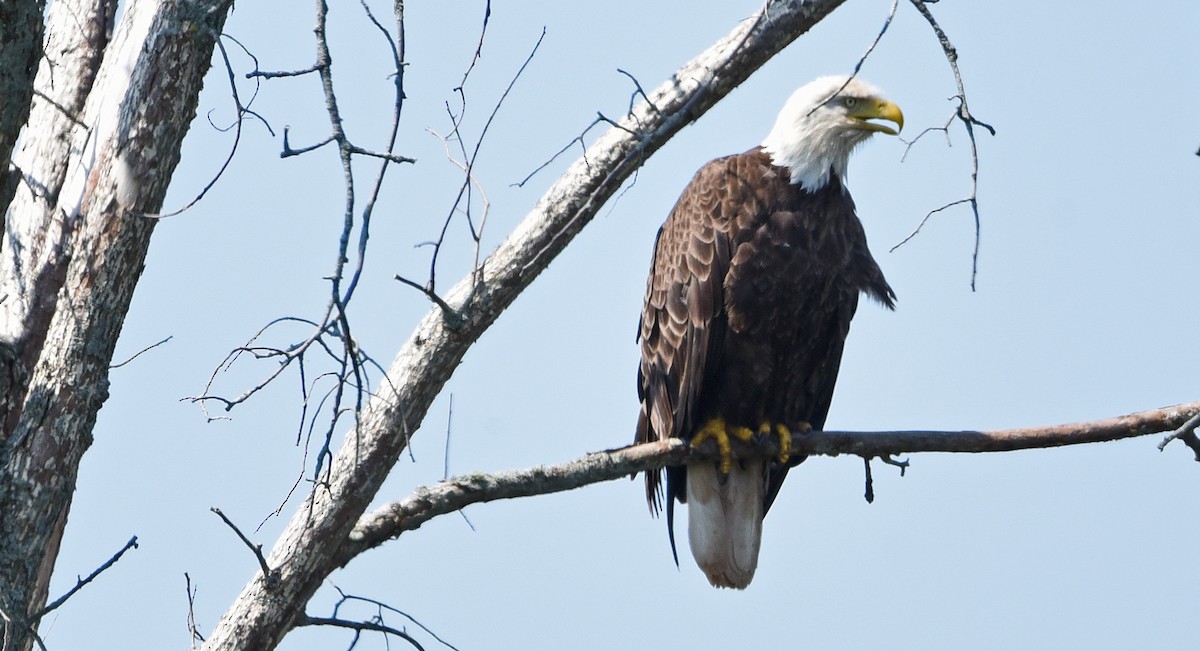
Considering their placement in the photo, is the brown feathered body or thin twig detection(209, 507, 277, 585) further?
the brown feathered body

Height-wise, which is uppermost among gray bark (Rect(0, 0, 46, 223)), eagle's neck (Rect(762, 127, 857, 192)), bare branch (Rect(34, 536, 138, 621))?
eagle's neck (Rect(762, 127, 857, 192))

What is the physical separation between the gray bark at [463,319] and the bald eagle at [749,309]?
89cm

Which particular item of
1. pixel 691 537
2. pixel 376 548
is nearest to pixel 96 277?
pixel 376 548

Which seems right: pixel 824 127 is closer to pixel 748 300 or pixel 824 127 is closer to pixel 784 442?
pixel 748 300

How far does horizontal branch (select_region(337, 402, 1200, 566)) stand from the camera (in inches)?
139

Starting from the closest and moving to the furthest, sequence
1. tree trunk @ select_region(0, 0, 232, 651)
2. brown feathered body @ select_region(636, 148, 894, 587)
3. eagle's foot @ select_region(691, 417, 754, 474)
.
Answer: tree trunk @ select_region(0, 0, 232, 651), brown feathered body @ select_region(636, 148, 894, 587), eagle's foot @ select_region(691, 417, 754, 474)

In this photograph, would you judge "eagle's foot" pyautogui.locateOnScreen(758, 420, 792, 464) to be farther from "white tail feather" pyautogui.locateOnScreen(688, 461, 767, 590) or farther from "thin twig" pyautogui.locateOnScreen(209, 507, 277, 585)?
"thin twig" pyautogui.locateOnScreen(209, 507, 277, 585)

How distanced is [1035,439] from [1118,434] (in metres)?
0.22

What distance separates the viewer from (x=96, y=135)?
3.46 metres

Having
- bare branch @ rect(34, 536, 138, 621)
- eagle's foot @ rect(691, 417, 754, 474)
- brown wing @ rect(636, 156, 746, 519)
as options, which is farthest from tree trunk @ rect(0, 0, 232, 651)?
eagle's foot @ rect(691, 417, 754, 474)

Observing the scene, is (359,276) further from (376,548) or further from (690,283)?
(690,283)

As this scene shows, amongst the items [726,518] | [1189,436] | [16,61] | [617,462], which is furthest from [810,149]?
[16,61]

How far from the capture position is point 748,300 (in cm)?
452

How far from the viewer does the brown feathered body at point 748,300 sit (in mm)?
4535
